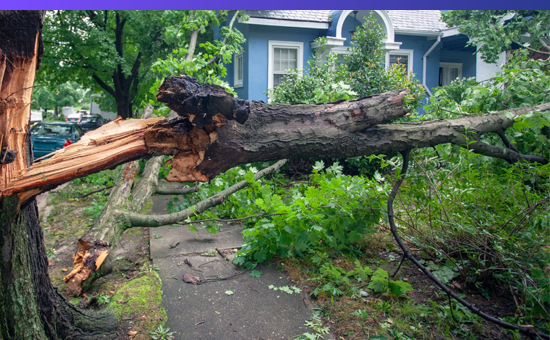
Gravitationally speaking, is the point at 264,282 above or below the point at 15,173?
below

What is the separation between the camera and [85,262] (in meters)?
3.97

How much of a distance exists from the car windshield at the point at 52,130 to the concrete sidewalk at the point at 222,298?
1117 cm

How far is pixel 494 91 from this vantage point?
4832mm

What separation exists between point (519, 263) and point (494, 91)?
8.13 ft

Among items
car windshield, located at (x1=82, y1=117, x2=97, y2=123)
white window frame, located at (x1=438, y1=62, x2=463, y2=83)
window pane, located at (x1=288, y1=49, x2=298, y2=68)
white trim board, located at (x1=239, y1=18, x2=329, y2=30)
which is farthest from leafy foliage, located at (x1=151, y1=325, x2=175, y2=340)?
car windshield, located at (x1=82, y1=117, x2=97, y2=123)

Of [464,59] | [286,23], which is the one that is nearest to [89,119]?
[286,23]

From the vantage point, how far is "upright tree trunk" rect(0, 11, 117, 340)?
97.7 inches

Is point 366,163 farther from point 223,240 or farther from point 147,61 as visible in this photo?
point 147,61

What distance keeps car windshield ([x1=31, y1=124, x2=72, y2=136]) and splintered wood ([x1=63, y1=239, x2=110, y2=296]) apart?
12.0 m

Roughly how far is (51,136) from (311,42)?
9559mm

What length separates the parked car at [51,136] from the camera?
13125 millimetres

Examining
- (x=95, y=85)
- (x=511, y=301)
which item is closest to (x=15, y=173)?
(x=511, y=301)

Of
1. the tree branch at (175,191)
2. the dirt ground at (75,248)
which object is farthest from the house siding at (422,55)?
the dirt ground at (75,248)

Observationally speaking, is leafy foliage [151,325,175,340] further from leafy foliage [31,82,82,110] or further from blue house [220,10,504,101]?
leafy foliage [31,82,82,110]
